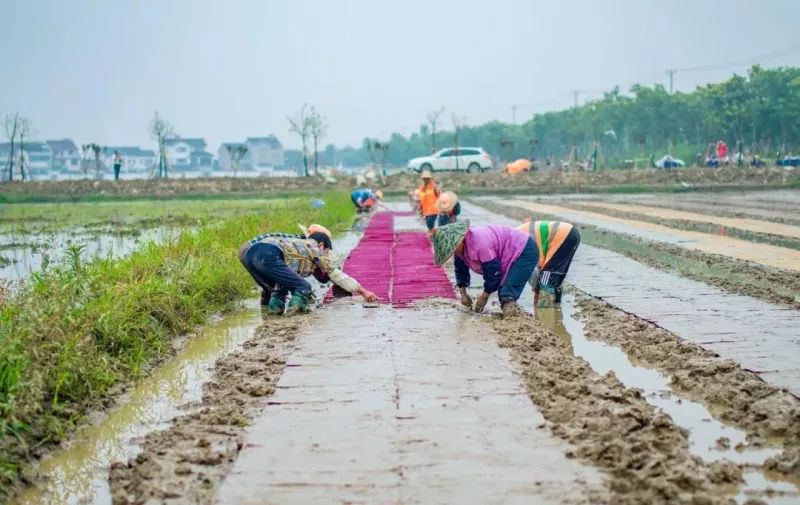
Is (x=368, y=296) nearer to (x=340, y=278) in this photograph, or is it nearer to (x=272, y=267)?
(x=340, y=278)

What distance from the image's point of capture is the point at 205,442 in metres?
4.30

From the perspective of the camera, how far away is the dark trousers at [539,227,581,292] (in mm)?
8242

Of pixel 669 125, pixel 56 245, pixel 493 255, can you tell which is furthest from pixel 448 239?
pixel 669 125

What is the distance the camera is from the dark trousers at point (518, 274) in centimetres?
762

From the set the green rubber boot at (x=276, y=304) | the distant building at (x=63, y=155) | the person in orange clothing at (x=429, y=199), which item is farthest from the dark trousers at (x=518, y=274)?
the distant building at (x=63, y=155)

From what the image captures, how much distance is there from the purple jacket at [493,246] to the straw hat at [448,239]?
0.11 meters

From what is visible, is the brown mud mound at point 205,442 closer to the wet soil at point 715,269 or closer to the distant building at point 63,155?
the wet soil at point 715,269

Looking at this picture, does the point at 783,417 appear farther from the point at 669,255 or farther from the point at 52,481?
the point at 669,255

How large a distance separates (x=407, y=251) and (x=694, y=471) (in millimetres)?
9184

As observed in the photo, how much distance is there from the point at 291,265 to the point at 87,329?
2.42 metres

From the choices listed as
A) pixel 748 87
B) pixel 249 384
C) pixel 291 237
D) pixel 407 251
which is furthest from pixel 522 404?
pixel 748 87

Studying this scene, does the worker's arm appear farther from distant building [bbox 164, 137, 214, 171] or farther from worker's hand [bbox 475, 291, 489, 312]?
distant building [bbox 164, 137, 214, 171]

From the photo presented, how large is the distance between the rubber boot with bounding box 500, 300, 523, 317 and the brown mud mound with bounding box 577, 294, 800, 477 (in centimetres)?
57

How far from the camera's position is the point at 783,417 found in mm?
4473
